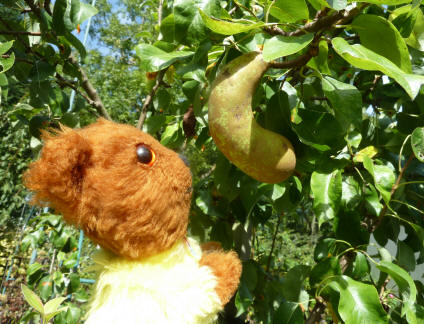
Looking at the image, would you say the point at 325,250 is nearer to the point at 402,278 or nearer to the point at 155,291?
the point at 402,278

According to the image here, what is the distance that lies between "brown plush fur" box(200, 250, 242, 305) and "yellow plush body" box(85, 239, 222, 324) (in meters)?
0.02

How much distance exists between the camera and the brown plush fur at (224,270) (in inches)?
29.2

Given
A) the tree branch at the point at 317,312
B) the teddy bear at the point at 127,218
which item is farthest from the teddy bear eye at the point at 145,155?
the tree branch at the point at 317,312

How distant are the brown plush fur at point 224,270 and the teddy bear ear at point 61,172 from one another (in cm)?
31

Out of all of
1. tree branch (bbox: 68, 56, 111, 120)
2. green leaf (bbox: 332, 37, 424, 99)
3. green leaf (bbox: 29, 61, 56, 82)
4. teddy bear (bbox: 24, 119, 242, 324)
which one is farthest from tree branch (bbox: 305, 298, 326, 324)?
green leaf (bbox: 29, 61, 56, 82)

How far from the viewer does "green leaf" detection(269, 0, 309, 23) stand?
0.55m

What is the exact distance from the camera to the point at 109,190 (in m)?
0.66

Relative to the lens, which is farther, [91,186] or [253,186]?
[253,186]

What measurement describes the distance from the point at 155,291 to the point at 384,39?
59cm

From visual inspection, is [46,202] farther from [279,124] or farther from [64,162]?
[279,124]

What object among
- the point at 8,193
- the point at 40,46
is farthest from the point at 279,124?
the point at 8,193

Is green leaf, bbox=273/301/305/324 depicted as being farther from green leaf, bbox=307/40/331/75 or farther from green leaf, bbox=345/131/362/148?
green leaf, bbox=307/40/331/75

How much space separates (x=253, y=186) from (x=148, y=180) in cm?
28

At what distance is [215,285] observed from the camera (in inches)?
28.7
